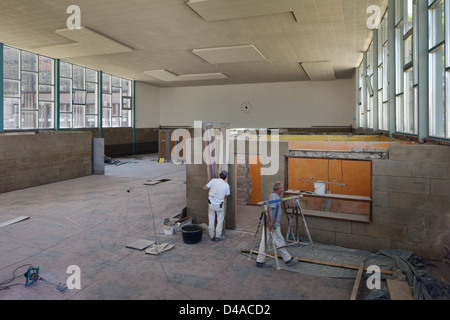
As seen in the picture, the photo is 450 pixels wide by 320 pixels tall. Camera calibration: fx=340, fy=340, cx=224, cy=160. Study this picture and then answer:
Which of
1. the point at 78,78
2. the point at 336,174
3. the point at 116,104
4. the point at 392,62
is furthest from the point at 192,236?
the point at 116,104

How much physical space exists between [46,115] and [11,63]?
9.81ft

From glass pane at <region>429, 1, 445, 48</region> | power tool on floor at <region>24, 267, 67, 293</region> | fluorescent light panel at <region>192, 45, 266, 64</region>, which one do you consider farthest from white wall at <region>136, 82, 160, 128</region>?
glass pane at <region>429, 1, 445, 48</region>

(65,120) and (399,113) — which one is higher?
(65,120)

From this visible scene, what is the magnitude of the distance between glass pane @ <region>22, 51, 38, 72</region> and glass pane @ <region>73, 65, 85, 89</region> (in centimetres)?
280

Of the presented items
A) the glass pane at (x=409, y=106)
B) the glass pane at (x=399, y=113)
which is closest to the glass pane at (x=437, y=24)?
the glass pane at (x=409, y=106)

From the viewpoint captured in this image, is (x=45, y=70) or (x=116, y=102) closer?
(x=45, y=70)

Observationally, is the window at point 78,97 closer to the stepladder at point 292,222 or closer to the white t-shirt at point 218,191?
the white t-shirt at point 218,191

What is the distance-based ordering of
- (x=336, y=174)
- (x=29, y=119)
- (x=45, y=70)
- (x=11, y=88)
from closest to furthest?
1. (x=336, y=174)
2. (x=11, y=88)
3. (x=29, y=119)
4. (x=45, y=70)

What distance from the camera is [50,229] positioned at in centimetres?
802

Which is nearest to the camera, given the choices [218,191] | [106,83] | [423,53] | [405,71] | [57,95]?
[423,53]

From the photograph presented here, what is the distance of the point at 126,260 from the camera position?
6.31 m

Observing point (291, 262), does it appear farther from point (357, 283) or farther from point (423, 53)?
point (423, 53)

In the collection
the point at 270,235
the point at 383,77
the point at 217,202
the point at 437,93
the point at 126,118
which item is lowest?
the point at 270,235
